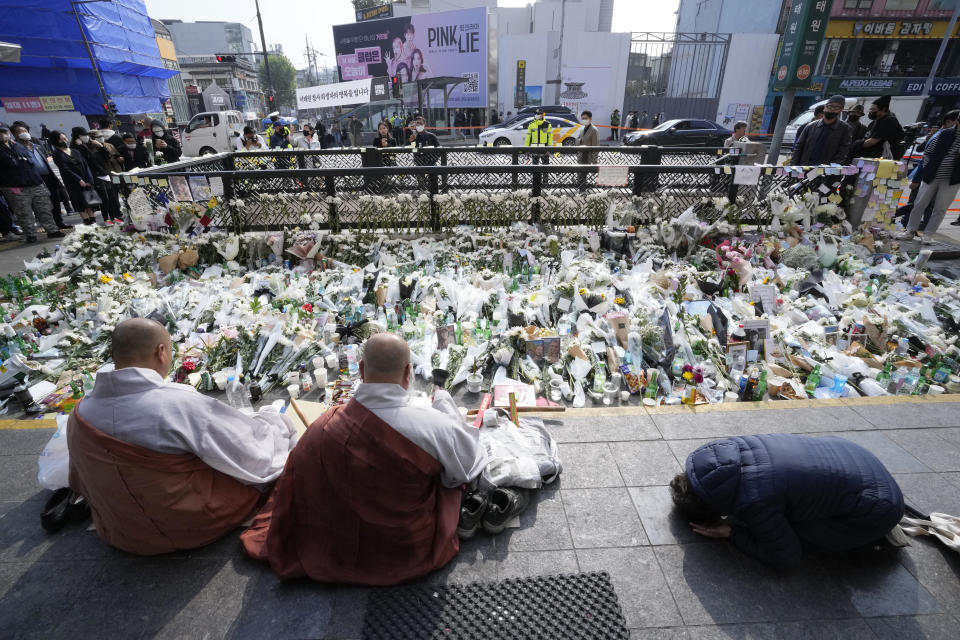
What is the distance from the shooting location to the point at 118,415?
200 centimetres

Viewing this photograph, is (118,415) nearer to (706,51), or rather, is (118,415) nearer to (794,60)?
(794,60)

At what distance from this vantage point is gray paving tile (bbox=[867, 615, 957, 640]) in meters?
1.96

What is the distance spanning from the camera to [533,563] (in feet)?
7.50

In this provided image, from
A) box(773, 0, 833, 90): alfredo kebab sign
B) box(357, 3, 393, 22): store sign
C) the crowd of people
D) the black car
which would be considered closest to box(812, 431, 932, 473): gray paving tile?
the crowd of people

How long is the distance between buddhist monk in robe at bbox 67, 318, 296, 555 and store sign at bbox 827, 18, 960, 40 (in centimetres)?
3187

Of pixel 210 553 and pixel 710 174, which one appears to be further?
pixel 710 174


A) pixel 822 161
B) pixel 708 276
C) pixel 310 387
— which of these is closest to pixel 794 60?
pixel 822 161

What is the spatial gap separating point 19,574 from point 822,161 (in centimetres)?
924

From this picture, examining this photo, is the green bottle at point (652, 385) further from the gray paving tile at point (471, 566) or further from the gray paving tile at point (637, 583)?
the gray paving tile at point (471, 566)

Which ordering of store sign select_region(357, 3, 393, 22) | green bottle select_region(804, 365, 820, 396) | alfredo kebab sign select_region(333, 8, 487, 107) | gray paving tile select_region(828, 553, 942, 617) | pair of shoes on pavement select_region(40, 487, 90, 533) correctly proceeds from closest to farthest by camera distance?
gray paving tile select_region(828, 553, 942, 617) < pair of shoes on pavement select_region(40, 487, 90, 533) < green bottle select_region(804, 365, 820, 396) < alfredo kebab sign select_region(333, 8, 487, 107) < store sign select_region(357, 3, 393, 22)

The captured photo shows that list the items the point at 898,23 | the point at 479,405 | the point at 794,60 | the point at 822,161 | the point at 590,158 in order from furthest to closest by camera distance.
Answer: the point at 898,23 < the point at 794,60 < the point at 590,158 < the point at 822,161 < the point at 479,405

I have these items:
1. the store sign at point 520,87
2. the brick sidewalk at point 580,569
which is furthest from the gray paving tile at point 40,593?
the store sign at point 520,87

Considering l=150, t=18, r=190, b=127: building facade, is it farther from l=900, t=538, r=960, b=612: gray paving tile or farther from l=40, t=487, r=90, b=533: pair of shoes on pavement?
l=900, t=538, r=960, b=612: gray paving tile

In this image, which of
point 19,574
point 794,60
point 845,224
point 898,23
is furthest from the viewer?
point 898,23
